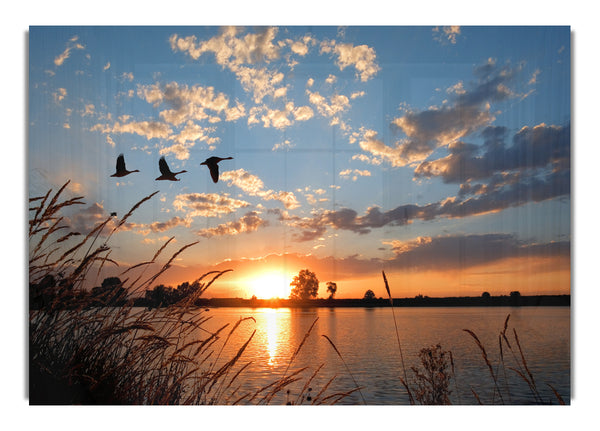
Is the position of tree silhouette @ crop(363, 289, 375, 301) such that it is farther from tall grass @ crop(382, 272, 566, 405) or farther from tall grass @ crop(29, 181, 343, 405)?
tall grass @ crop(29, 181, 343, 405)

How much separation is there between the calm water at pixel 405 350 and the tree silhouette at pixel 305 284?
219mm

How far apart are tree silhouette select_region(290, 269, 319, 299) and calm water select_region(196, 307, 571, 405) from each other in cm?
22

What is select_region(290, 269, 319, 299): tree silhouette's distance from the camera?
4070mm

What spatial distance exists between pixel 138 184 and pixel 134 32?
46.0 inches

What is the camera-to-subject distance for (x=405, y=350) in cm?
384

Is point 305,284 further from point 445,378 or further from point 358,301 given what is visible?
point 445,378

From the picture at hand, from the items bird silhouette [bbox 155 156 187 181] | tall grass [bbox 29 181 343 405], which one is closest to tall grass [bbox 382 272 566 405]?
tall grass [bbox 29 181 343 405]

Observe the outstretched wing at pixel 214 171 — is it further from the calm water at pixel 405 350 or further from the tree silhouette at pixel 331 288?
the tree silhouette at pixel 331 288

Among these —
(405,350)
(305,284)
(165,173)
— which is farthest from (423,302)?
(165,173)

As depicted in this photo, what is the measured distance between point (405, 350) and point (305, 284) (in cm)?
87

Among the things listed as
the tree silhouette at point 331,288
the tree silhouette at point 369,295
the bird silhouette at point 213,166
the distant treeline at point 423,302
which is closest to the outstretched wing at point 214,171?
the bird silhouette at point 213,166

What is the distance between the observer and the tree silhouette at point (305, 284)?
407 centimetres
